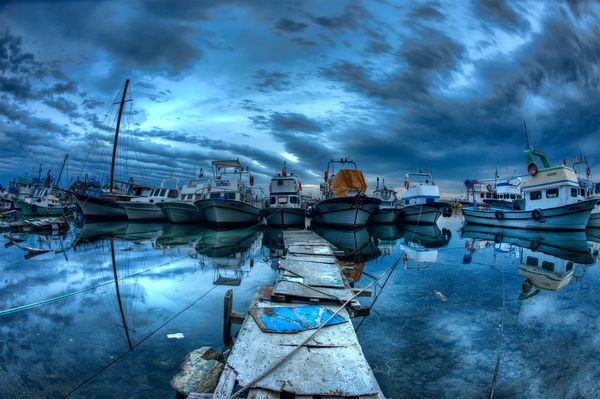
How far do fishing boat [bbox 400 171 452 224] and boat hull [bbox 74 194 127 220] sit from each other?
30.7 metres

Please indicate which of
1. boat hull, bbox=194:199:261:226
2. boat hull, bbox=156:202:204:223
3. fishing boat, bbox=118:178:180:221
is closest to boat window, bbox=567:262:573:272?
boat hull, bbox=194:199:261:226

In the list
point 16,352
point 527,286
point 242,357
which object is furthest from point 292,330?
point 527,286

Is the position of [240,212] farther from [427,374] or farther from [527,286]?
[427,374]

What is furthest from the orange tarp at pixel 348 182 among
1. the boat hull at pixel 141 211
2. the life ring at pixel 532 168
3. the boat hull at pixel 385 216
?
the boat hull at pixel 141 211

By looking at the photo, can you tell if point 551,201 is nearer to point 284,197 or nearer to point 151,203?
point 284,197

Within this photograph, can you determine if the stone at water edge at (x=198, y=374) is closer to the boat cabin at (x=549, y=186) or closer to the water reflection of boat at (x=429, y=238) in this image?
the water reflection of boat at (x=429, y=238)

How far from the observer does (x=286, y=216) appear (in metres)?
27.1

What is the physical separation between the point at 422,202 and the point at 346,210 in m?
13.5

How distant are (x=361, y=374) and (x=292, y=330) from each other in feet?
4.07

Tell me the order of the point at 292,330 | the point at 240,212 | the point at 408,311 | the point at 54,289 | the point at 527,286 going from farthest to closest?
the point at 240,212, the point at 527,286, the point at 54,289, the point at 408,311, the point at 292,330

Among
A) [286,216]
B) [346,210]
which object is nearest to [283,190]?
[286,216]

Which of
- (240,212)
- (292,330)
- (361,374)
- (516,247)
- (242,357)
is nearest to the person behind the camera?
(361,374)

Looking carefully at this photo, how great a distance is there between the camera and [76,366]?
4309 millimetres

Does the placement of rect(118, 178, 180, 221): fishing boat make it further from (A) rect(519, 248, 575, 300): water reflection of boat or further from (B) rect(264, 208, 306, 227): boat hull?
(A) rect(519, 248, 575, 300): water reflection of boat
